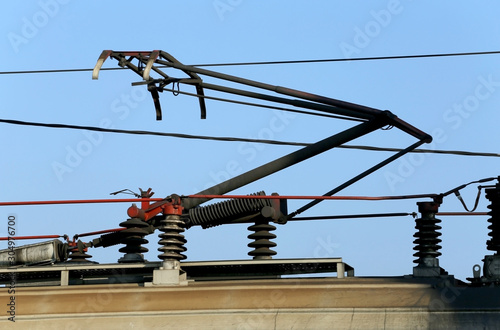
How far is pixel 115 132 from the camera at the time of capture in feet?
65.8

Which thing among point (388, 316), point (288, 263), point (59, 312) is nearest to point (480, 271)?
point (388, 316)

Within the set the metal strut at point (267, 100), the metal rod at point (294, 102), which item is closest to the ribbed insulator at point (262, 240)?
the metal strut at point (267, 100)

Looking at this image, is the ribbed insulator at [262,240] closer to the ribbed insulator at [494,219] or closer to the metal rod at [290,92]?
the metal rod at [290,92]

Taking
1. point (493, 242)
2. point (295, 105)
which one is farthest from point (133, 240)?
point (493, 242)

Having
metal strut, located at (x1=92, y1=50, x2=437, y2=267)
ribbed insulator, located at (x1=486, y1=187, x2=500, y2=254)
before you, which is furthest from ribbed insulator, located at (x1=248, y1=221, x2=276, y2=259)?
ribbed insulator, located at (x1=486, y1=187, x2=500, y2=254)

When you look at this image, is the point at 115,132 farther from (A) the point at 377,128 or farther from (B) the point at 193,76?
(A) the point at 377,128

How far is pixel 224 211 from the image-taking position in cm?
1577

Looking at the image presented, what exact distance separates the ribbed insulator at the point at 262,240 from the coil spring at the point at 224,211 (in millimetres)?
299

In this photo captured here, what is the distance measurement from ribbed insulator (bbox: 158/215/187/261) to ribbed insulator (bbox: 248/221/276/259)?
4.22ft

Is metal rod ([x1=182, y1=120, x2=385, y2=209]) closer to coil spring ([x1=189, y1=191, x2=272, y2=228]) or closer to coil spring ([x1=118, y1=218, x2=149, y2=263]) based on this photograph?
coil spring ([x1=189, y1=191, x2=272, y2=228])

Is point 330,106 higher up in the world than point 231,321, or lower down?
higher up

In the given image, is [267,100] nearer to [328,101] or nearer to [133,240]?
[328,101]

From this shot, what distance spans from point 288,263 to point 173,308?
189 centimetres

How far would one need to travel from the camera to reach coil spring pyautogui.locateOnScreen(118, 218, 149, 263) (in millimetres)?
15633
